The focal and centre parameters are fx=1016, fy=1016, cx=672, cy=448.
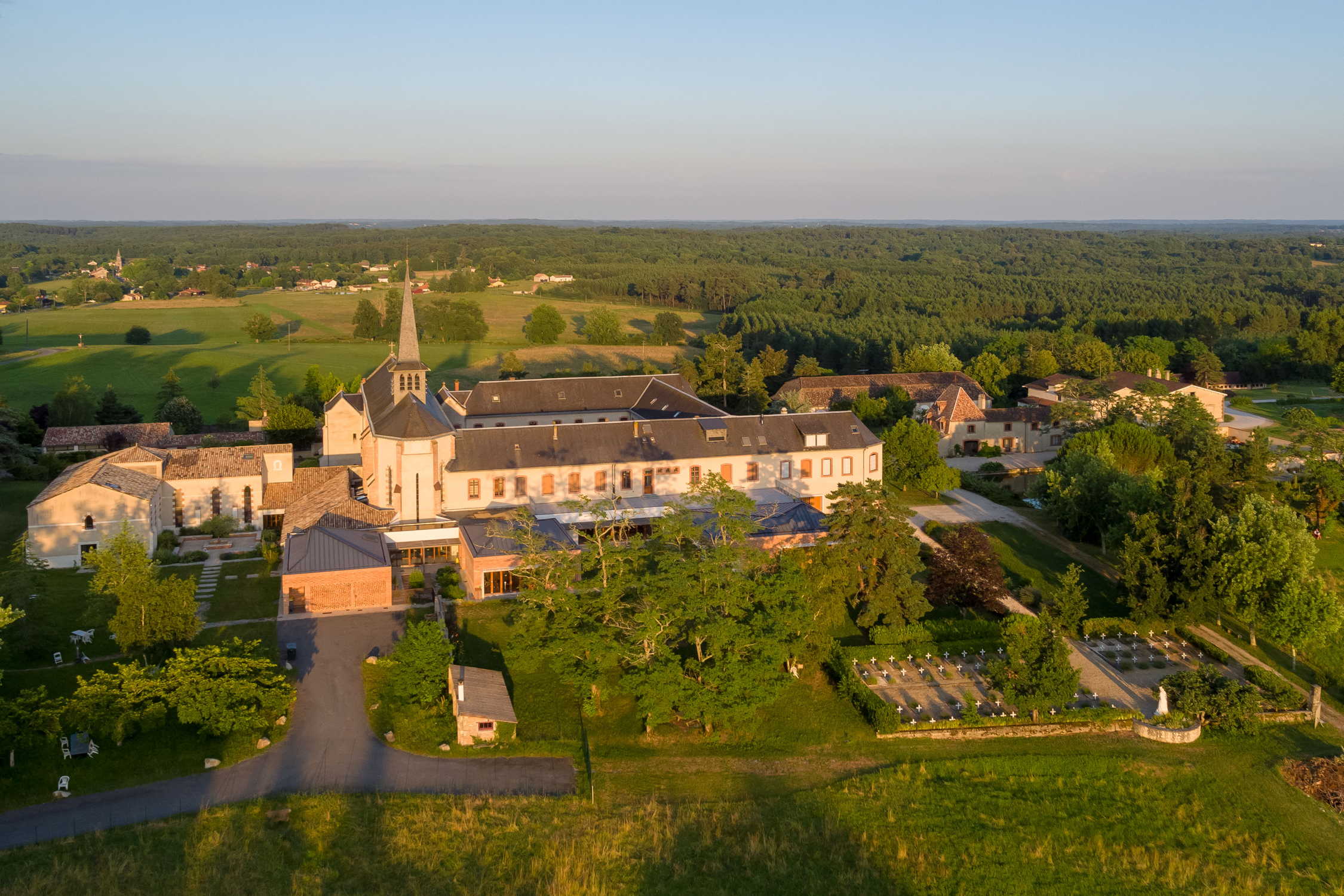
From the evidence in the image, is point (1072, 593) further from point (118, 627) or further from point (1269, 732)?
point (118, 627)

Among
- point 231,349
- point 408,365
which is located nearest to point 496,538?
point 408,365

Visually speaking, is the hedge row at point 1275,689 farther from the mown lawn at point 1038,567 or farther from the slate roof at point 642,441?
the slate roof at point 642,441

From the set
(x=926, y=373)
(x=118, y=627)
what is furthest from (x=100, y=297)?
(x=118, y=627)

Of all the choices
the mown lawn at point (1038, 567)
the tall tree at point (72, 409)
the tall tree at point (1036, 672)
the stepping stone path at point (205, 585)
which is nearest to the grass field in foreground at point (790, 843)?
the tall tree at point (1036, 672)

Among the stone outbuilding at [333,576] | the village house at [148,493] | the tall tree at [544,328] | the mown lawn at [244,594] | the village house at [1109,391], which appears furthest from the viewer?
the tall tree at [544,328]

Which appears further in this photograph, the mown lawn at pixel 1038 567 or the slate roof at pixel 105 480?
the slate roof at pixel 105 480

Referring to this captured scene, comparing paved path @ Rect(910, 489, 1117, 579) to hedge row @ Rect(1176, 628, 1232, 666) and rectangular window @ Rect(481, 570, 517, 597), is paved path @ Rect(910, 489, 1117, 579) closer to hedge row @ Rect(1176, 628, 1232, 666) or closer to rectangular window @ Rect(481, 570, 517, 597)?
hedge row @ Rect(1176, 628, 1232, 666)
